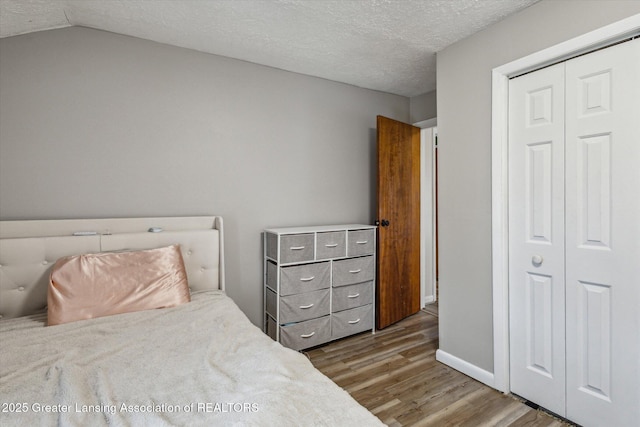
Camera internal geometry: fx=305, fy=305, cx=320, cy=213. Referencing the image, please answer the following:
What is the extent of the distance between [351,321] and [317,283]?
21.6 inches

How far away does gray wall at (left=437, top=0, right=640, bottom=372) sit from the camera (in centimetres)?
203

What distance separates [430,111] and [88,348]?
3.58m

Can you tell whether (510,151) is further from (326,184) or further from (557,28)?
(326,184)

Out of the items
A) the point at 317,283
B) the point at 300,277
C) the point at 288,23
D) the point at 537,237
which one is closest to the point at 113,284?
the point at 300,277

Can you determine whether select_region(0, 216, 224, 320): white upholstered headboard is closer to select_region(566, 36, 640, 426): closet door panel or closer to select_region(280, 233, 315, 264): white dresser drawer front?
select_region(280, 233, 315, 264): white dresser drawer front

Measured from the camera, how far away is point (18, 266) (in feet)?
6.01

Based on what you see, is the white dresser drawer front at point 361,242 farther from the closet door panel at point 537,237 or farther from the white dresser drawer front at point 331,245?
the closet door panel at point 537,237

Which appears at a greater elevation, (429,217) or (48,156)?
(48,156)

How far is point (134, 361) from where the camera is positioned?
1268mm

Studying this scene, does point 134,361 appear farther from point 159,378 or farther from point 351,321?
point 351,321

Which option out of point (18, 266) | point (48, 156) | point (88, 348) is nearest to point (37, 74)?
point (48, 156)

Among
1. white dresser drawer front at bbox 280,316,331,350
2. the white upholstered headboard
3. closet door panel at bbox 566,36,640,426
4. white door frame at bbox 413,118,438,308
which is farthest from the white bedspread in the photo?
white door frame at bbox 413,118,438,308

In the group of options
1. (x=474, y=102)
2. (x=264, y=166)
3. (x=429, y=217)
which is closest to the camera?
(x=474, y=102)

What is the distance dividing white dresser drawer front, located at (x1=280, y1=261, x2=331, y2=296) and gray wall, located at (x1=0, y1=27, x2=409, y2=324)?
1.23 ft
